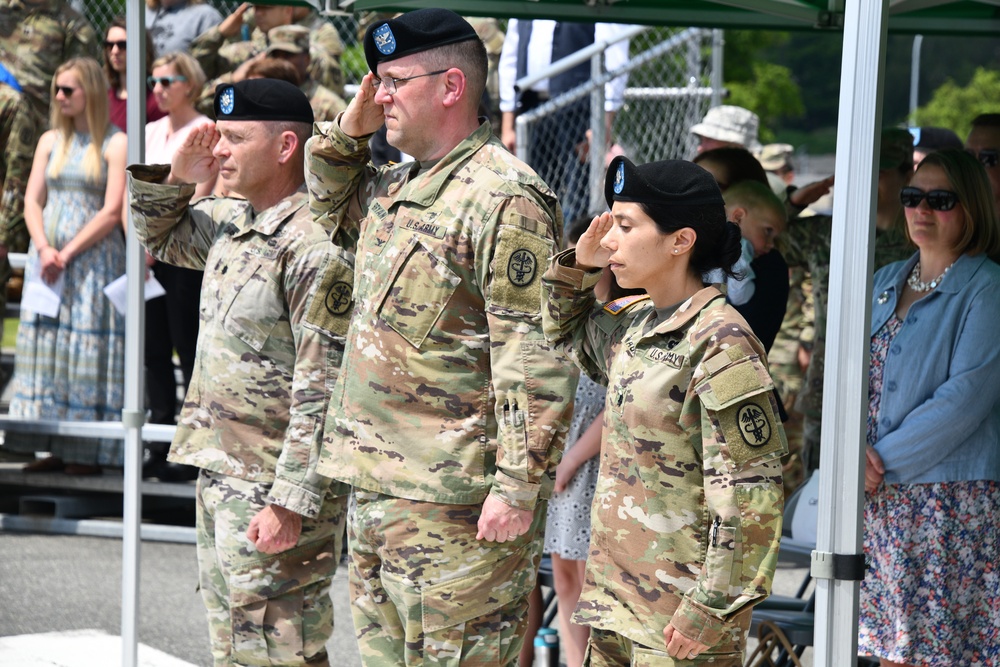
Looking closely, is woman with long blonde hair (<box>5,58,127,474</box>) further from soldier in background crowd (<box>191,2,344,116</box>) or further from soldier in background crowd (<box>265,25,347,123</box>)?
soldier in background crowd (<box>265,25,347,123</box>)

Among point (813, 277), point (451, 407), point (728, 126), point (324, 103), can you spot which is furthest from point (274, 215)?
point (728, 126)

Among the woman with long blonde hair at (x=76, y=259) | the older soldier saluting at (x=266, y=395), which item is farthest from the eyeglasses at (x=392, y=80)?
the woman with long blonde hair at (x=76, y=259)

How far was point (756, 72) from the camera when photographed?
43000 mm

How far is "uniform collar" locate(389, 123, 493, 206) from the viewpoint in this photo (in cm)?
351

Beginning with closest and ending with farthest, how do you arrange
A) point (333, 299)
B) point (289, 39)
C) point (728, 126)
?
point (333, 299) → point (728, 126) → point (289, 39)

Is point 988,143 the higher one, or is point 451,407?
point 988,143

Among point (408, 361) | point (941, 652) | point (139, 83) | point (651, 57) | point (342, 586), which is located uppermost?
point (651, 57)

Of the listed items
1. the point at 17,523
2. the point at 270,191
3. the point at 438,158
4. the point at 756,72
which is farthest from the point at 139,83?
the point at 756,72

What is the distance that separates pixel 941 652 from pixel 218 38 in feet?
20.1

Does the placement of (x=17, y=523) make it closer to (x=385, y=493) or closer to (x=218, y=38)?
(x=218, y=38)

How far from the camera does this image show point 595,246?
3.10 meters

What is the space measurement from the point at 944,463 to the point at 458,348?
152cm

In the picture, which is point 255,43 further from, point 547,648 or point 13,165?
point 547,648

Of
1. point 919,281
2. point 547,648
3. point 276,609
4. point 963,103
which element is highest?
point 963,103
